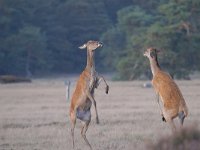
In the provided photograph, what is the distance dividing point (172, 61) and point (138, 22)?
1055cm

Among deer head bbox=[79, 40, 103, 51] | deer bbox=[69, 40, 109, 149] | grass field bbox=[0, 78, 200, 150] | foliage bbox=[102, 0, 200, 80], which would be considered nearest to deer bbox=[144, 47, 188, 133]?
grass field bbox=[0, 78, 200, 150]

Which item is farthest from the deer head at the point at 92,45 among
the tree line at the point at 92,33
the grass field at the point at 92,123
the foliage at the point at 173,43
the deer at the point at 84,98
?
the tree line at the point at 92,33

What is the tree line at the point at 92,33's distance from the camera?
152ft

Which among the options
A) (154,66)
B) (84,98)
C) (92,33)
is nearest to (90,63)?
(84,98)

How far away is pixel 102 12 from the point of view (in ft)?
221

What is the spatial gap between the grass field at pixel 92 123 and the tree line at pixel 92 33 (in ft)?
54.0

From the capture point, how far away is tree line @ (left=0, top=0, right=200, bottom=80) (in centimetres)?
4628

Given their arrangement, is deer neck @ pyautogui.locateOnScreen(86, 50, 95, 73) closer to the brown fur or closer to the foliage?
the brown fur

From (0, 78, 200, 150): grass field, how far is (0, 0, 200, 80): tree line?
16.5 m

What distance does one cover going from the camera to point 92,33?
6544 cm

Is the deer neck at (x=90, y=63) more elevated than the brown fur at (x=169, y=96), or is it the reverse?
the deer neck at (x=90, y=63)

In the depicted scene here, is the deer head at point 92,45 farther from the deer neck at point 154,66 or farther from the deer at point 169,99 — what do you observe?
the deer at point 169,99

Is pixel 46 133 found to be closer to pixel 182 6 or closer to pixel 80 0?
pixel 182 6

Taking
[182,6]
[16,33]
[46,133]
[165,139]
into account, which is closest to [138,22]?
[182,6]
